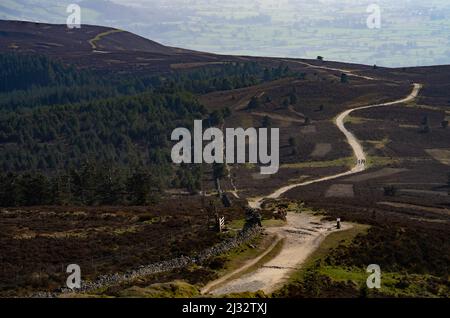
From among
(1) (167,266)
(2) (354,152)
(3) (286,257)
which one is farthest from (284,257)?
(2) (354,152)

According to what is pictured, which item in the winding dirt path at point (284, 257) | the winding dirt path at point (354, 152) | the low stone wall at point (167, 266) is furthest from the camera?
the winding dirt path at point (354, 152)

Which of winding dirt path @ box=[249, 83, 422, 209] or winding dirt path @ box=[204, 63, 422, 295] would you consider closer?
winding dirt path @ box=[204, 63, 422, 295]

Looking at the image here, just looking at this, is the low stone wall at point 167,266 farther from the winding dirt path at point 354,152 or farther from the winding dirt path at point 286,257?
the winding dirt path at point 354,152

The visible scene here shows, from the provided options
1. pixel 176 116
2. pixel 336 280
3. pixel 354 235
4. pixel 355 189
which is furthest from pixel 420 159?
pixel 336 280

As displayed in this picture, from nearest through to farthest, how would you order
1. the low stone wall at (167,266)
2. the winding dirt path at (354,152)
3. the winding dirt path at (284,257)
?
1. the winding dirt path at (284,257)
2. the low stone wall at (167,266)
3. the winding dirt path at (354,152)

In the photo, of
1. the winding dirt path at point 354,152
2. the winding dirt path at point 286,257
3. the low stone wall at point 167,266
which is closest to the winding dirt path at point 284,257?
the winding dirt path at point 286,257

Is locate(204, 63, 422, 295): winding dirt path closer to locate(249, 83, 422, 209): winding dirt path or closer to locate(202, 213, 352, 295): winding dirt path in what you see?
locate(202, 213, 352, 295): winding dirt path

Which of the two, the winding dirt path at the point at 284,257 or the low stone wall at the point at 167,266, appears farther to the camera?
the low stone wall at the point at 167,266

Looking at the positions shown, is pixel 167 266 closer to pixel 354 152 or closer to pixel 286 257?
pixel 286 257

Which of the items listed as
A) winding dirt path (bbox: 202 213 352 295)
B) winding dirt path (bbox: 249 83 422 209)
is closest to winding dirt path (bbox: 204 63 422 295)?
winding dirt path (bbox: 202 213 352 295)
